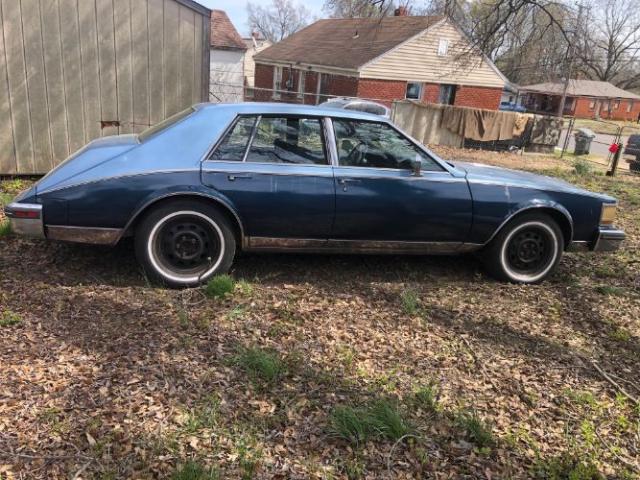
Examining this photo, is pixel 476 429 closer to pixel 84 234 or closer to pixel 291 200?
pixel 291 200

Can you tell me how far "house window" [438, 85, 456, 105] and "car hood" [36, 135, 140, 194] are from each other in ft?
87.5

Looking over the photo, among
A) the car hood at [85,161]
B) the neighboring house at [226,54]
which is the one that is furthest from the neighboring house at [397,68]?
the car hood at [85,161]

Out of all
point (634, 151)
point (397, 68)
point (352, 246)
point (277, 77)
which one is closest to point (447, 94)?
point (397, 68)

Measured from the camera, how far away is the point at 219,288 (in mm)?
4316

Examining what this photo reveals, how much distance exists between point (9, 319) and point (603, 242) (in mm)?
4900

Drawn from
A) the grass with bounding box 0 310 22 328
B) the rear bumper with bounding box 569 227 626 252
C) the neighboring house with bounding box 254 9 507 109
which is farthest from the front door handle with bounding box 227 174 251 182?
the neighboring house with bounding box 254 9 507 109

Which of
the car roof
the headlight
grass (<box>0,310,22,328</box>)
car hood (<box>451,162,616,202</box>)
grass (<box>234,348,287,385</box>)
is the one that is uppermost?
the car roof

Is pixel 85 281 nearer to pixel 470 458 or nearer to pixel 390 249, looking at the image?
pixel 390 249

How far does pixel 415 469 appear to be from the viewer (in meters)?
2.73

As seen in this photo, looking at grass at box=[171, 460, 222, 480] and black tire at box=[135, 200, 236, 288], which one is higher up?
black tire at box=[135, 200, 236, 288]

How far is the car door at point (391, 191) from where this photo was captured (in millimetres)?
4629

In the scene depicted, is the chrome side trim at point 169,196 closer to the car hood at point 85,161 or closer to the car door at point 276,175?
the car door at point 276,175

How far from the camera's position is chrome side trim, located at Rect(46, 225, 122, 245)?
4.22 metres

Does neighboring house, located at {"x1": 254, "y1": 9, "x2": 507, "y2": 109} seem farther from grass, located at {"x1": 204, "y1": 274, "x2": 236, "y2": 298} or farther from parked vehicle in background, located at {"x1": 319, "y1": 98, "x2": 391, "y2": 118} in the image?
grass, located at {"x1": 204, "y1": 274, "x2": 236, "y2": 298}
